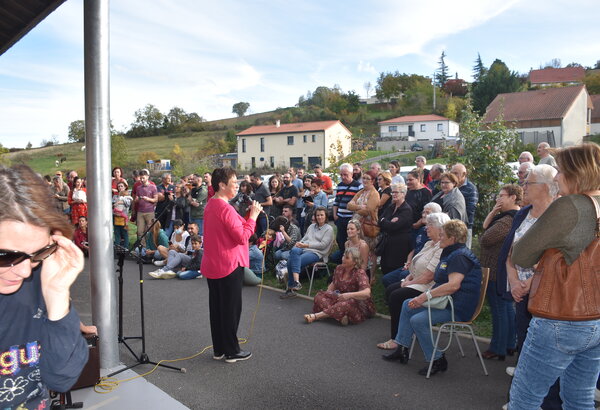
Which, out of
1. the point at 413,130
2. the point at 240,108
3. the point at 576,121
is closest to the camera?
the point at 576,121

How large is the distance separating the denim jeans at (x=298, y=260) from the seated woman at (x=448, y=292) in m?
2.94

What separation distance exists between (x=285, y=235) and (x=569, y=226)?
20.3 ft

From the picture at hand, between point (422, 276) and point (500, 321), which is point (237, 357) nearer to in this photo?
point (422, 276)

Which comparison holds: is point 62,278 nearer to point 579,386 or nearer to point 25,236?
point 25,236

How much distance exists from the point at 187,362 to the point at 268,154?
5930 centimetres

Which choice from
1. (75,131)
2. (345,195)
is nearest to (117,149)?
(75,131)

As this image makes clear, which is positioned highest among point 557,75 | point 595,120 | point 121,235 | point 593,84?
point 557,75

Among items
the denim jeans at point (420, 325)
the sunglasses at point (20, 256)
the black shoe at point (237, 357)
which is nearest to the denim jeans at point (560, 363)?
the denim jeans at point (420, 325)

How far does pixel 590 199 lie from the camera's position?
2432 millimetres

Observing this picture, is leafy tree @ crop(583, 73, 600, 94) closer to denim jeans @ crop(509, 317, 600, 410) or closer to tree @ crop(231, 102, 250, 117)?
tree @ crop(231, 102, 250, 117)

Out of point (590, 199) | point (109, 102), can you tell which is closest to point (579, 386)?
point (590, 199)

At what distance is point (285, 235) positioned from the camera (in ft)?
27.3

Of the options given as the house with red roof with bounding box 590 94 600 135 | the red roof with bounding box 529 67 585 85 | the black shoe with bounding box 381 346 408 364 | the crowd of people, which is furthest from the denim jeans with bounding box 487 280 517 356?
the red roof with bounding box 529 67 585 85

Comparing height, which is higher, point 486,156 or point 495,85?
point 495,85
